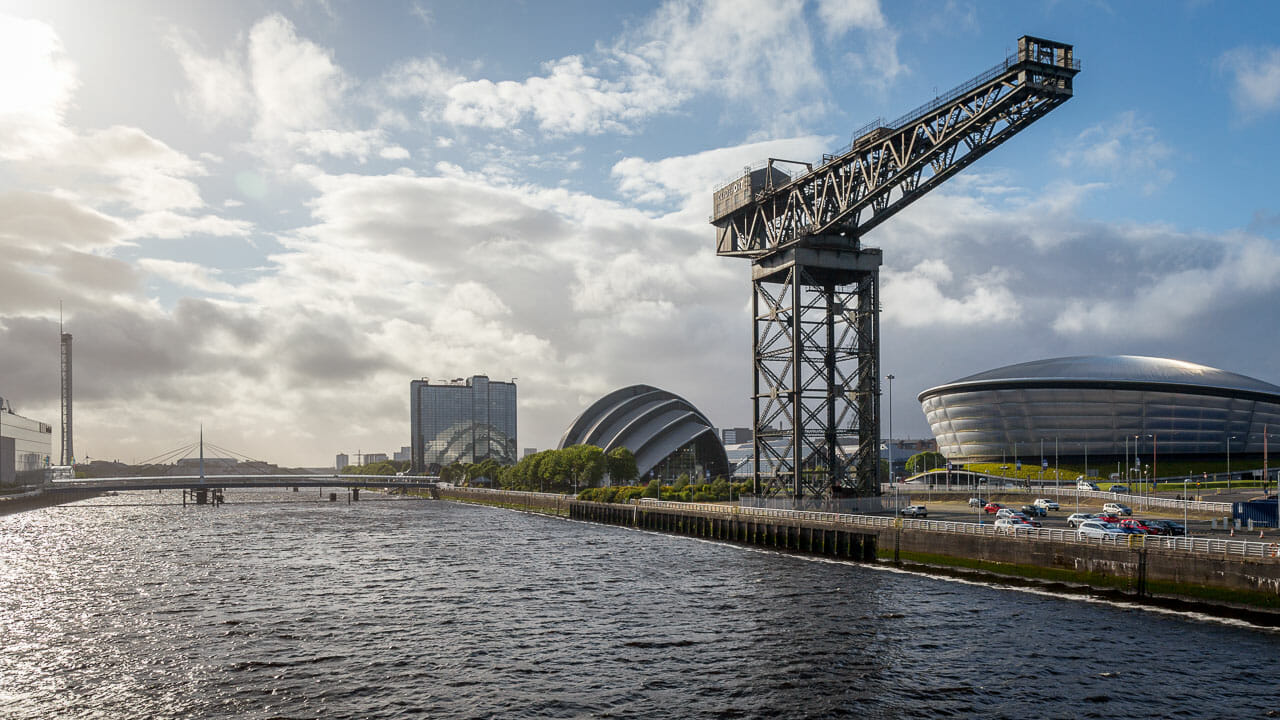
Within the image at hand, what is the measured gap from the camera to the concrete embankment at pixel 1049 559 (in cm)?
4147

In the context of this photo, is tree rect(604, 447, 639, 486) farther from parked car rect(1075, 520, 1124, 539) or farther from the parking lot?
parked car rect(1075, 520, 1124, 539)

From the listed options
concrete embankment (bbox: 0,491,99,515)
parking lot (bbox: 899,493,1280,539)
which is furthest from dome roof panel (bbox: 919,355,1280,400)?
concrete embankment (bbox: 0,491,99,515)

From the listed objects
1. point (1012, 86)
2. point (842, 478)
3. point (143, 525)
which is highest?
point (1012, 86)

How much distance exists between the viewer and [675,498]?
12569 cm

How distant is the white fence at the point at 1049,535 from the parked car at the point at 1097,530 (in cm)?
41

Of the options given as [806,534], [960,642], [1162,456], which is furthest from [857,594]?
[1162,456]

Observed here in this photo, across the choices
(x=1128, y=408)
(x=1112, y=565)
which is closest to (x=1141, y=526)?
(x=1112, y=565)

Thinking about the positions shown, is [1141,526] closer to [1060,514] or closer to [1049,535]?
[1049,535]

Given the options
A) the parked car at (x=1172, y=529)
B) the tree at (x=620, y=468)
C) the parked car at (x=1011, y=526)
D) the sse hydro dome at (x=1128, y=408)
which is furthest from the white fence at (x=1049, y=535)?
the sse hydro dome at (x=1128, y=408)

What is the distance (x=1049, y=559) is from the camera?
52438mm

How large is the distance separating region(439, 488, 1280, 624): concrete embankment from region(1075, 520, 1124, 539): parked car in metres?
0.93

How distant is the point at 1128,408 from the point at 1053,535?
135031 millimetres

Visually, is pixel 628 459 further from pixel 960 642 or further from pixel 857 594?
pixel 960 642

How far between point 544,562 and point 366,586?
54.8 ft
